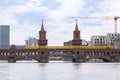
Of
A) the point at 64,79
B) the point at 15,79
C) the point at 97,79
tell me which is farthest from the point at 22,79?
the point at 97,79

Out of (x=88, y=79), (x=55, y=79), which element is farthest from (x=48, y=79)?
(x=88, y=79)

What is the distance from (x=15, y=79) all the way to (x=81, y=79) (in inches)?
433

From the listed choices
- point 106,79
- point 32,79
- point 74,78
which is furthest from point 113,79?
point 32,79

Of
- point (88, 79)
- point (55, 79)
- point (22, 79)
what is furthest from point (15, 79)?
point (88, 79)

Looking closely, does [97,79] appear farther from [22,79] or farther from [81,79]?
[22,79]

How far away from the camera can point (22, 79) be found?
3115 inches

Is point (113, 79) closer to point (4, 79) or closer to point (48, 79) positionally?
point (48, 79)

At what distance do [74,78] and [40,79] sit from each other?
621cm

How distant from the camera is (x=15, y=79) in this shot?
79.2 meters

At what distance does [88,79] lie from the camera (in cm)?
7962

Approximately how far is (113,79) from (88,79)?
4641mm

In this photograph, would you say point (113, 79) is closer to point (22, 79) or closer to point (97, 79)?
point (97, 79)

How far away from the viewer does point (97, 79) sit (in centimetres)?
7912

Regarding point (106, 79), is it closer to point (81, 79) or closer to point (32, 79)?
point (81, 79)
